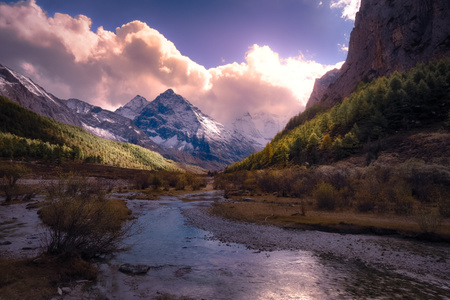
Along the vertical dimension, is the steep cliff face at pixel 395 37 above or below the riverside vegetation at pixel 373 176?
above

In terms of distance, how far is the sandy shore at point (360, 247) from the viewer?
13.2 m

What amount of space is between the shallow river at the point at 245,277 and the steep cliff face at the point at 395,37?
127m

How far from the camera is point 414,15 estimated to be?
4402 inches

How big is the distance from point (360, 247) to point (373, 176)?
21.5 metres

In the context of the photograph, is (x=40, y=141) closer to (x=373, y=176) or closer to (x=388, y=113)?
(x=373, y=176)

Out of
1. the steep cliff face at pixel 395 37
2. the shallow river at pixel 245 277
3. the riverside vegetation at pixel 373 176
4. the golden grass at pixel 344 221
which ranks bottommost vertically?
the shallow river at pixel 245 277

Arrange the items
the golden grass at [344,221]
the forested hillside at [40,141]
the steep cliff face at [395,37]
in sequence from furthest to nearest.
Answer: the forested hillside at [40,141]
the steep cliff face at [395,37]
the golden grass at [344,221]

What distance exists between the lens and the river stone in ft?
39.9

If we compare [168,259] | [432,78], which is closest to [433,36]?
[432,78]

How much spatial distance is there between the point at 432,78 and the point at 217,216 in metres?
80.1

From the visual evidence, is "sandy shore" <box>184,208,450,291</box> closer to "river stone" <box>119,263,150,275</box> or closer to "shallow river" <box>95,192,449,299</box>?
"shallow river" <box>95,192,449,299</box>

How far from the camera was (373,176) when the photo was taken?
3453cm

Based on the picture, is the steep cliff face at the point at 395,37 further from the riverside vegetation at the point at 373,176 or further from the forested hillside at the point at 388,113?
the forested hillside at the point at 388,113

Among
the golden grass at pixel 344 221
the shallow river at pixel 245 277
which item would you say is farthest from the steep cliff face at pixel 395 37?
the shallow river at pixel 245 277
